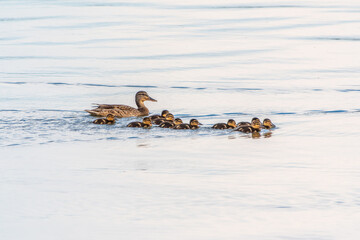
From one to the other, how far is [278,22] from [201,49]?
6.15 metres

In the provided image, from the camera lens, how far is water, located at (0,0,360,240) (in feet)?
20.6

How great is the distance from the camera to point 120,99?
1295 cm

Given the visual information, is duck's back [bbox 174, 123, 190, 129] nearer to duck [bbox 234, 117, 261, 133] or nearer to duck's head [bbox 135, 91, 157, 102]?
duck [bbox 234, 117, 261, 133]

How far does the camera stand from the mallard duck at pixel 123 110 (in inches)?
429

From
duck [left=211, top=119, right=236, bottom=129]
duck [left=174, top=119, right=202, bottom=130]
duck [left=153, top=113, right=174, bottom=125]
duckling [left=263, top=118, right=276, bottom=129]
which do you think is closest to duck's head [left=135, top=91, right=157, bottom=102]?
duck [left=153, top=113, right=174, bottom=125]

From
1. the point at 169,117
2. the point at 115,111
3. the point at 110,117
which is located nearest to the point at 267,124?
the point at 169,117

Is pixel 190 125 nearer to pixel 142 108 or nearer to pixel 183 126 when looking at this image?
pixel 183 126

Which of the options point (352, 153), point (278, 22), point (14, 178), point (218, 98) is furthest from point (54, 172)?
point (278, 22)

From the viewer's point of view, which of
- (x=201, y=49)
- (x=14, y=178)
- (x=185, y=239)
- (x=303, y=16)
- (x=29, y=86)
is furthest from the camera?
(x=303, y=16)

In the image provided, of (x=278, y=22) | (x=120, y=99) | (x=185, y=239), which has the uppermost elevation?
(x=278, y=22)

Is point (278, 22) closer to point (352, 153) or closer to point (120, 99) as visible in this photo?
point (120, 99)

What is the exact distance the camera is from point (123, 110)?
11289 millimetres

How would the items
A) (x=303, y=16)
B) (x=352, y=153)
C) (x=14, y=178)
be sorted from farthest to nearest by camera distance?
(x=303, y=16), (x=352, y=153), (x=14, y=178)

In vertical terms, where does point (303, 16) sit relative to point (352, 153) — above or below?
above
